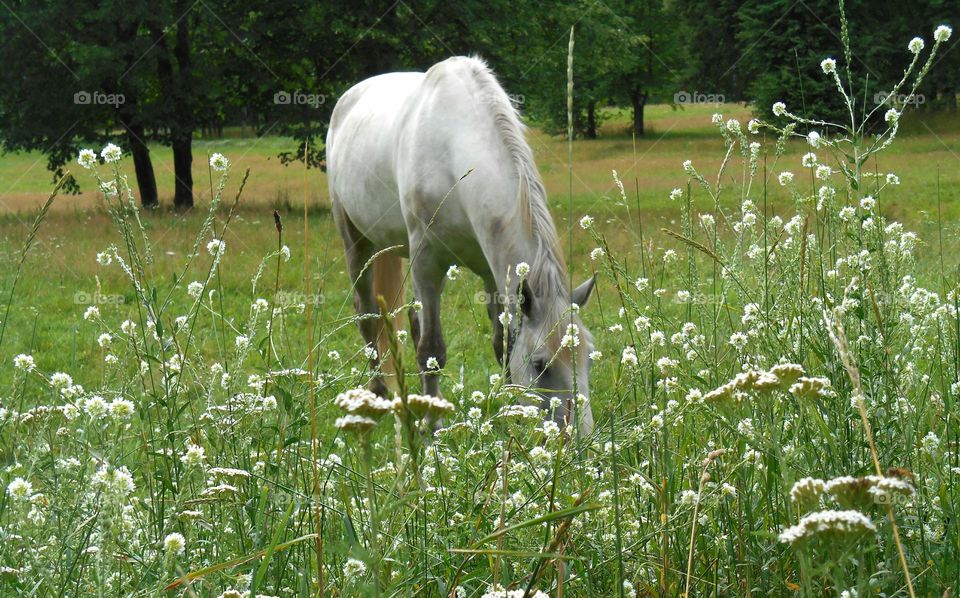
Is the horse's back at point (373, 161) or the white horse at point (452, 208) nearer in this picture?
the white horse at point (452, 208)

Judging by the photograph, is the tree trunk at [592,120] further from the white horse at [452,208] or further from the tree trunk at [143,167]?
the white horse at [452,208]

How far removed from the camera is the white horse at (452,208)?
4.84 meters

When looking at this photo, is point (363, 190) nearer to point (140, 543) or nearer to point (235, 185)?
point (140, 543)

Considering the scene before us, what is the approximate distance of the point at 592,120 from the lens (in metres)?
53.4

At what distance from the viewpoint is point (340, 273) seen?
44.7 feet

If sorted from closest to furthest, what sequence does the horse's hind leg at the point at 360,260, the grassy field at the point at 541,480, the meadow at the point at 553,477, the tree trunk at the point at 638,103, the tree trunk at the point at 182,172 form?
the meadow at the point at 553,477, the grassy field at the point at 541,480, the horse's hind leg at the point at 360,260, the tree trunk at the point at 182,172, the tree trunk at the point at 638,103

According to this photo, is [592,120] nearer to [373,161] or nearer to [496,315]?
[373,161]

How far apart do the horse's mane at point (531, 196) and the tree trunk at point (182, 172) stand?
16.6m

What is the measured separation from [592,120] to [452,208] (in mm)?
48615

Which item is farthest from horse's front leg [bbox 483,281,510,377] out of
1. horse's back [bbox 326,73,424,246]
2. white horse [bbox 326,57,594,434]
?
horse's back [bbox 326,73,424,246]

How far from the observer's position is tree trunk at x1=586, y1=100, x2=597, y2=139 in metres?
51.9

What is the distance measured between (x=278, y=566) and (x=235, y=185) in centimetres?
2479

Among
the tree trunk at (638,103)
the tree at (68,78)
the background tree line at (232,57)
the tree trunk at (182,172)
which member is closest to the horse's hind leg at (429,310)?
the background tree line at (232,57)

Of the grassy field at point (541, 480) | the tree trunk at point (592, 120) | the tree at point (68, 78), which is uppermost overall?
the tree at point (68, 78)
